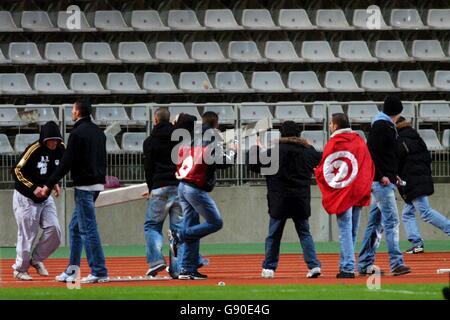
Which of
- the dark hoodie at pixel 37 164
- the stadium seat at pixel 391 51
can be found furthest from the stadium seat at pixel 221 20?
the dark hoodie at pixel 37 164

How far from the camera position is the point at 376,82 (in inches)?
1186

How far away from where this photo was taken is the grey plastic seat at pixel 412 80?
3006 cm

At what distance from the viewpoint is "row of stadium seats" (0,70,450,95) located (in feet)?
95.6

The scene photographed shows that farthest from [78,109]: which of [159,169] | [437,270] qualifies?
[437,270]

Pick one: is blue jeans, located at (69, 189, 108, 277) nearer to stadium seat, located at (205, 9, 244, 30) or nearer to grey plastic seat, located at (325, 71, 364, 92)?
grey plastic seat, located at (325, 71, 364, 92)

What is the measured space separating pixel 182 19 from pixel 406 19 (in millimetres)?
5424

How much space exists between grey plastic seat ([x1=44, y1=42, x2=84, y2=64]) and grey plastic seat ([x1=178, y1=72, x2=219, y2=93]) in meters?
2.44

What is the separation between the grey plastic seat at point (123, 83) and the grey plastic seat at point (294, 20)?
388cm

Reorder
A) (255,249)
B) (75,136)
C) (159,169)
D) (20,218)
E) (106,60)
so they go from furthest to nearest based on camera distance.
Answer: (106,60) < (255,249) < (20,218) < (159,169) < (75,136)

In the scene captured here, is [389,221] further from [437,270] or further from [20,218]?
[20,218]

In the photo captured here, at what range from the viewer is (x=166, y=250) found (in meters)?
23.2

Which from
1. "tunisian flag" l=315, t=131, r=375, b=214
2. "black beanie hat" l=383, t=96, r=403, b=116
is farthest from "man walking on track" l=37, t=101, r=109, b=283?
"black beanie hat" l=383, t=96, r=403, b=116

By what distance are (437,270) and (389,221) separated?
152 cm

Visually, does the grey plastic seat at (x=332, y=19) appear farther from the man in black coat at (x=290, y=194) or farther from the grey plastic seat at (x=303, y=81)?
the man in black coat at (x=290, y=194)
